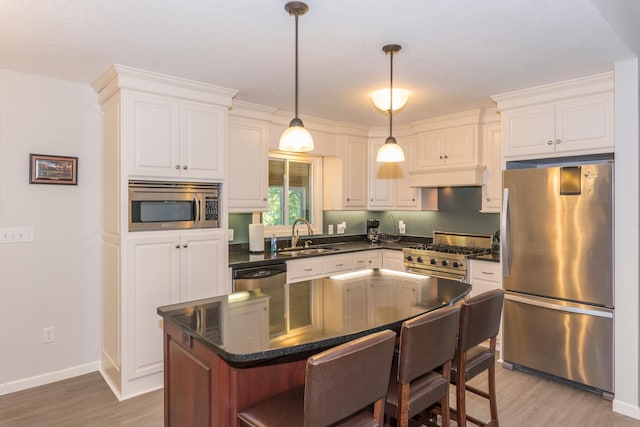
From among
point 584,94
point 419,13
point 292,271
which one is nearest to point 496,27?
point 419,13

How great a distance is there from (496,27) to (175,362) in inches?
96.3

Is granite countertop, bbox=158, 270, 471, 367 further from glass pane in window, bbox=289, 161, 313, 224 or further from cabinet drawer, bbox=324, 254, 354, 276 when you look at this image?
glass pane in window, bbox=289, 161, 313, 224

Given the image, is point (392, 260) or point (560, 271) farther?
point (392, 260)

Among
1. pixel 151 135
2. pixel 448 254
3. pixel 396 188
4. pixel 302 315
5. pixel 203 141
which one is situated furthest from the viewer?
pixel 396 188

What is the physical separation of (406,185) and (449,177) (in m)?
0.71

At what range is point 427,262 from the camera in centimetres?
419

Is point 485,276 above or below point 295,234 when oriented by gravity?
below

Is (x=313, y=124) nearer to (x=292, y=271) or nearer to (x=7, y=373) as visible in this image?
(x=292, y=271)

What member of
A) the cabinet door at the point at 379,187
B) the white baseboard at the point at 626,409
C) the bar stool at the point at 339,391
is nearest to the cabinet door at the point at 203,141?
the bar stool at the point at 339,391

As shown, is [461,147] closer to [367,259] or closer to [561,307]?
[367,259]

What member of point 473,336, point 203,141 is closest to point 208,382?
point 473,336

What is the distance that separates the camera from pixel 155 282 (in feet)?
9.85

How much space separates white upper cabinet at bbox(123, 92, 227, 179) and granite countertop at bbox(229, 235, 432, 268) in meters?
0.85

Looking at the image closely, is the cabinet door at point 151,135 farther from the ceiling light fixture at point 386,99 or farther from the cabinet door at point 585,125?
the cabinet door at point 585,125
